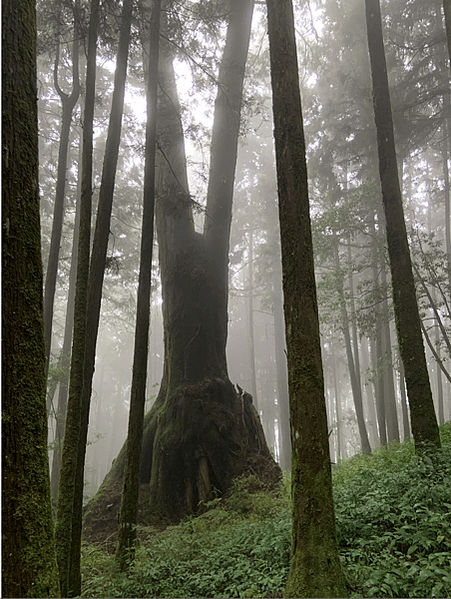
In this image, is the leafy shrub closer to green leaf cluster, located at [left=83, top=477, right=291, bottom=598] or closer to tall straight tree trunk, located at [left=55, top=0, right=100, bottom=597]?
green leaf cluster, located at [left=83, top=477, right=291, bottom=598]

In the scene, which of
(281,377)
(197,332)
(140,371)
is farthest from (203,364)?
(281,377)

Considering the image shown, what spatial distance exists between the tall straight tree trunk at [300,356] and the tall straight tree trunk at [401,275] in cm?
339

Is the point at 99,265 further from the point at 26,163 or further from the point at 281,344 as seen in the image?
the point at 281,344

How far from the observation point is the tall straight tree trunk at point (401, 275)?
6.77 m

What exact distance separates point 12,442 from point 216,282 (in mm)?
8391

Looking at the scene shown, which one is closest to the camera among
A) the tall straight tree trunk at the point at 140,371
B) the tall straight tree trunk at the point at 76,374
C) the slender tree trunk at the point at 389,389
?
the tall straight tree trunk at the point at 76,374

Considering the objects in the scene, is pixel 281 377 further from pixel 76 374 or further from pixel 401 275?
pixel 76 374

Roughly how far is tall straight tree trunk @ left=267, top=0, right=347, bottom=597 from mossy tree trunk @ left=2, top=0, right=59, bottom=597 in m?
2.09

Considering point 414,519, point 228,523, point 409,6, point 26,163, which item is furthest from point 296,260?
point 409,6

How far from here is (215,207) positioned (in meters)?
11.3

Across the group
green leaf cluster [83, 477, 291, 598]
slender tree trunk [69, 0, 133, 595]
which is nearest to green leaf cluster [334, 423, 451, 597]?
green leaf cluster [83, 477, 291, 598]

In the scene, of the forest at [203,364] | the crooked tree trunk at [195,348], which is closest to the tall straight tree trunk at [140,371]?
the forest at [203,364]

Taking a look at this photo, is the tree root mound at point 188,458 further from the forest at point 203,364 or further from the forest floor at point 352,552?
the forest floor at point 352,552

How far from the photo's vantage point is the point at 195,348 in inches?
404
